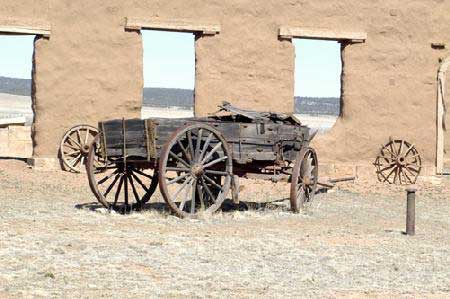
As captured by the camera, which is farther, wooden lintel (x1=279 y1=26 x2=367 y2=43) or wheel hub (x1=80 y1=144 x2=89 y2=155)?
wooden lintel (x1=279 y1=26 x2=367 y2=43)

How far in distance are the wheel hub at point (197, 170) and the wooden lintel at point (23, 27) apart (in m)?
6.41

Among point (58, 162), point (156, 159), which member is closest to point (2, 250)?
point (156, 159)

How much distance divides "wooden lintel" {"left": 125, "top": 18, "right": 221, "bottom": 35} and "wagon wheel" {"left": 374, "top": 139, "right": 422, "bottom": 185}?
4035 millimetres

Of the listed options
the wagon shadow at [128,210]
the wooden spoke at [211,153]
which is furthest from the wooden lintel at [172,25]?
the wooden spoke at [211,153]

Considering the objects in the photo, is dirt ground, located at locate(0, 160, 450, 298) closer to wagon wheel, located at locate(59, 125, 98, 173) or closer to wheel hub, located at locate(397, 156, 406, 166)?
wagon wheel, located at locate(59, 125, 98, 173)

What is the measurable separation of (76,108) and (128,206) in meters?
4.66

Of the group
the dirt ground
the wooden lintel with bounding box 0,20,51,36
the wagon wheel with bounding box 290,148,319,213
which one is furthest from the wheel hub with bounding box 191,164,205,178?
the wooden lintel with bounding box 0,20,51,36

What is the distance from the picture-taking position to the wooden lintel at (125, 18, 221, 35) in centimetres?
1606

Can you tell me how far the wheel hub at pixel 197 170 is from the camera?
1054cm

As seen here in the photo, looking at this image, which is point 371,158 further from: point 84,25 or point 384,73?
point 84,25

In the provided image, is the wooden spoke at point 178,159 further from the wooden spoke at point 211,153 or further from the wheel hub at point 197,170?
the wooden spoke at point 211,153

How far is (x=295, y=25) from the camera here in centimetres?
1670

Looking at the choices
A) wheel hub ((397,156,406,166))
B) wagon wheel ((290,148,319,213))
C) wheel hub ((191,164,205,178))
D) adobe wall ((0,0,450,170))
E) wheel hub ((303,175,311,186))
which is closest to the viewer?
wheel hub ((191,164,205,178))

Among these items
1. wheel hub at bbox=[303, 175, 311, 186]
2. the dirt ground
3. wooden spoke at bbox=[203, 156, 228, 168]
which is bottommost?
the dirt ground
